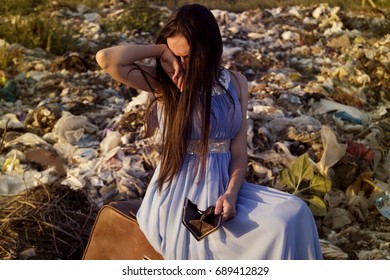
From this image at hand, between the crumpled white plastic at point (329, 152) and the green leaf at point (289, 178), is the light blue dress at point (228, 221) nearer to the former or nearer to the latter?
the green leaf at point (289, 178)

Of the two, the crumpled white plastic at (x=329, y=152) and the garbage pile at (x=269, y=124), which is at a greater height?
the crumpled white plastic at (x=329, y=152)

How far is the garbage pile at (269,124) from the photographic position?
12.8 feet

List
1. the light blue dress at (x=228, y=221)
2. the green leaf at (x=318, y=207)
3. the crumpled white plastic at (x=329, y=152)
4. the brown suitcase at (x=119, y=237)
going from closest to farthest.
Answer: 1. the light blue dress at (x=228, y=221)
2. the brown suitcase at (x=119, y=237)
3. the green leaf at (x=318, y=207)
4. the crumpled white plastic at (x=329, y=152)

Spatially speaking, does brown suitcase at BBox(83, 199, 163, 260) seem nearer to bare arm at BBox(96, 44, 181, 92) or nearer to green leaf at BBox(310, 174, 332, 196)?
bare arm at BBox(96, 44, 181, 92)

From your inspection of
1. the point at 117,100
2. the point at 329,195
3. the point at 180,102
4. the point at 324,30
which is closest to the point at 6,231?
the point at 180,102

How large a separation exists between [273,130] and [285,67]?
2.14 meters

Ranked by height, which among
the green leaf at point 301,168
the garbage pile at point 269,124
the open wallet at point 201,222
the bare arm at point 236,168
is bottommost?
the garbage pile at point 269,124

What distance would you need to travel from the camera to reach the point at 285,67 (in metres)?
6.57

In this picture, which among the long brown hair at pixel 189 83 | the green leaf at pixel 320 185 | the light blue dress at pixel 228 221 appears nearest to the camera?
the light blue dress at pixel 228 221

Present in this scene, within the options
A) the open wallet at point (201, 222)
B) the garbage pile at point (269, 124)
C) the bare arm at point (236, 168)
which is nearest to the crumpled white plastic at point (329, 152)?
the garbage pile at point (269, 124)

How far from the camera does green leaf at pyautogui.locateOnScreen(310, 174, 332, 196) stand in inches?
152

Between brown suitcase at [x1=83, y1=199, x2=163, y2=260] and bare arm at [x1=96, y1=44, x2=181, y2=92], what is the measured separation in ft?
1.74

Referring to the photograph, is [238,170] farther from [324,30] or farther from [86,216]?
[324,30]

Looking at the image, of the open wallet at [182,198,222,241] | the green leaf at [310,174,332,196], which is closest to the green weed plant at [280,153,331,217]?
the green leaf at [310,174,332,196]
